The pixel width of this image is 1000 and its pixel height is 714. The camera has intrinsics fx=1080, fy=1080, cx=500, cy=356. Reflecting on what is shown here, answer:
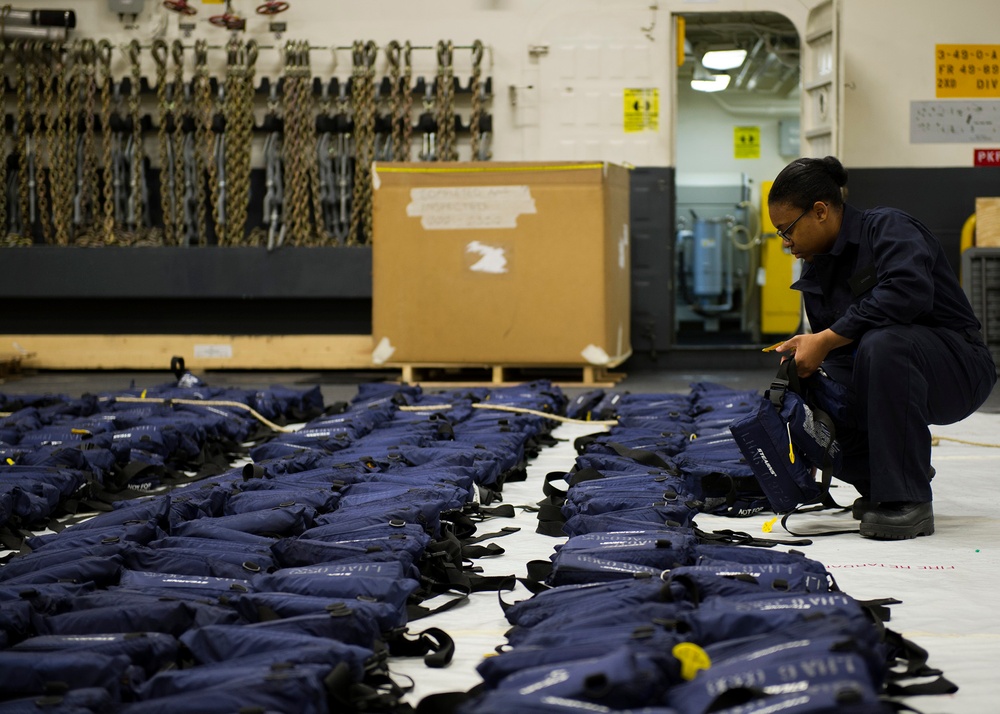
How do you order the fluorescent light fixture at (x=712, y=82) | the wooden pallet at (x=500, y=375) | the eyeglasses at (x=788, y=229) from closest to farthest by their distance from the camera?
the eyeglasses at (x=788, y=229)
the wooden pallet at (x=500, y=375)
the fluorescent light fixture at (x=712, y=82)

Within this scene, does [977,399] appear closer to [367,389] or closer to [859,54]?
A: [367,389]

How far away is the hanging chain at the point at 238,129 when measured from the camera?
A: 9359mm

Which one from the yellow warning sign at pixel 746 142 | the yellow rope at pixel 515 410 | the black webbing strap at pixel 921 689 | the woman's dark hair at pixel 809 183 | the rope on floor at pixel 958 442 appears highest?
the yellow warning sign at pixel 746 142

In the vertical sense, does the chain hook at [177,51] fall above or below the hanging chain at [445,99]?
above

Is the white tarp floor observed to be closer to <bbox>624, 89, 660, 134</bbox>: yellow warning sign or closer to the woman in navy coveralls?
the woman in navy coveralls

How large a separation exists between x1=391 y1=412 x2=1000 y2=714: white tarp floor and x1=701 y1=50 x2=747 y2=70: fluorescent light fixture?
22.0 feet

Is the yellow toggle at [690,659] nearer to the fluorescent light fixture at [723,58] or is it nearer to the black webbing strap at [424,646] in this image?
the black webbing strap at [424,646]

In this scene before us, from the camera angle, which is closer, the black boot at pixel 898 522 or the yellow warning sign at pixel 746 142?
the black boot at pixel 898 522

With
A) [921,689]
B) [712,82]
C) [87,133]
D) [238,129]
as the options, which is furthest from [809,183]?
[712,82]

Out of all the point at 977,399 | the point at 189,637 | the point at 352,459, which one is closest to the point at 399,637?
the point at 189,637

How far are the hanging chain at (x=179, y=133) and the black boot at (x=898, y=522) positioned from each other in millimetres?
7408

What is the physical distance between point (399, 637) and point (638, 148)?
743 centimetres

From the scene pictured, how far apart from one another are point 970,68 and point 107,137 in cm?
739

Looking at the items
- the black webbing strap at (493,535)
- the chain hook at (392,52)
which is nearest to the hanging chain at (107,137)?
the chain hook at (392,52)
